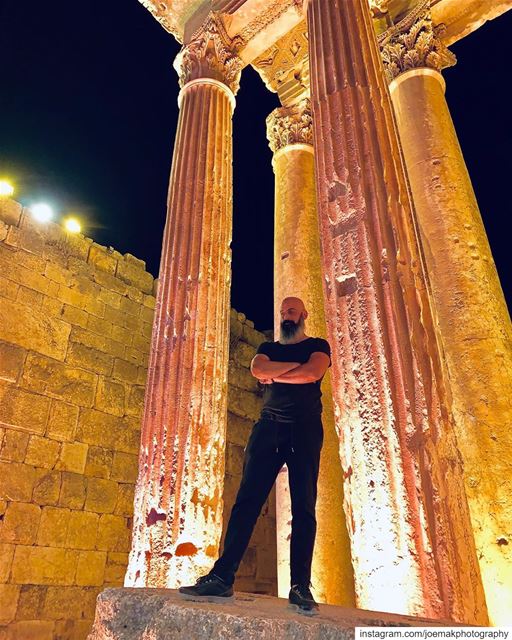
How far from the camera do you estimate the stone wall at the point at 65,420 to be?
22.2ft

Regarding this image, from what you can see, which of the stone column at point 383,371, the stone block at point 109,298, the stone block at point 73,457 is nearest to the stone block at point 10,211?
the stone block at point 109,298

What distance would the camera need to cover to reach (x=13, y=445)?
695cm

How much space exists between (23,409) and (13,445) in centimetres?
54

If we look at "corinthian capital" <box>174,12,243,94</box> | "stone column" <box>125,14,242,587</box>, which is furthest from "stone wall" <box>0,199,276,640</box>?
"corinthian capital" <box>174,12,243,94</box>

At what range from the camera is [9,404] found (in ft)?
23.1

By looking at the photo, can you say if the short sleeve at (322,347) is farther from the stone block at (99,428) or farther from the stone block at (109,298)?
the stone block at (109,298)

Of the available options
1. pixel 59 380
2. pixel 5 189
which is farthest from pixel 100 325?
pixel 5 189

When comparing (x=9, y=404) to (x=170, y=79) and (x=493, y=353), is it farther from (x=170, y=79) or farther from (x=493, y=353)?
(x=170, y=79)

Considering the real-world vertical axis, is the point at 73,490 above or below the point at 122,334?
below

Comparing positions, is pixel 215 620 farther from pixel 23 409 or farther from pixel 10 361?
pixel 10 361

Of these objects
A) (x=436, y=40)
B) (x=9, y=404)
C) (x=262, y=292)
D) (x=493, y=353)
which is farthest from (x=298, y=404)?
(x=262, y=292)

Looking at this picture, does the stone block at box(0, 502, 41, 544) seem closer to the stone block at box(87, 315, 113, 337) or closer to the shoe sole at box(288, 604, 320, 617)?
the stone block at box(87, 315, 113, 337)

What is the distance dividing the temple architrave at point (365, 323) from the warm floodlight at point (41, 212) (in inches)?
114

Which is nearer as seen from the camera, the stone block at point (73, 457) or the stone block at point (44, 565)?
the stone block at point (44, 565)
